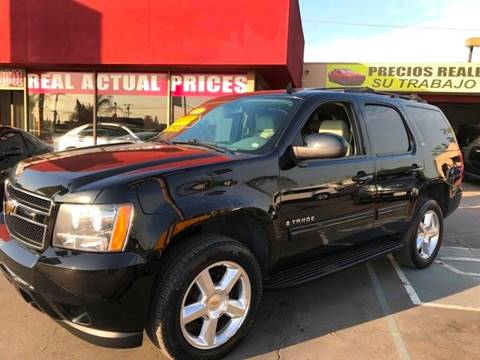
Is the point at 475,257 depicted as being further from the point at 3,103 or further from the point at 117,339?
the point at 3,103

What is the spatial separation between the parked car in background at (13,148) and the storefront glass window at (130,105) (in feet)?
13.0

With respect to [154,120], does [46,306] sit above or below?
below

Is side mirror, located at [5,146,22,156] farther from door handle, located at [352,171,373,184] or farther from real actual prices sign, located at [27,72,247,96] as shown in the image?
door handle, located at [352,171,373,184]

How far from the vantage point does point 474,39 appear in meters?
27.5

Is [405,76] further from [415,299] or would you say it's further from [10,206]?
[10,206]

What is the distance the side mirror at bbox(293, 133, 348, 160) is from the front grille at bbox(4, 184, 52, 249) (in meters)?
1.80

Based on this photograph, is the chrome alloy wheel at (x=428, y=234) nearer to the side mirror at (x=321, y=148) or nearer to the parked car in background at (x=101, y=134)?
the side mirror at (x=321, y=148)

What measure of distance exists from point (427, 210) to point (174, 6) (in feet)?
23.7

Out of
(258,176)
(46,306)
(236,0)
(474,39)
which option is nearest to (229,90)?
(236,0)

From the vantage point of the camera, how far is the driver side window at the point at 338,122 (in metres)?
4.21

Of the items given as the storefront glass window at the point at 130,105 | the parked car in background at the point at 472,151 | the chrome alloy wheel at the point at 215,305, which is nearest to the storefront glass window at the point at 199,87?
the storefront glass window at the point at 130,105

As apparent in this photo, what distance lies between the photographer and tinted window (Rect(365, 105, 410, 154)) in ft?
15.1

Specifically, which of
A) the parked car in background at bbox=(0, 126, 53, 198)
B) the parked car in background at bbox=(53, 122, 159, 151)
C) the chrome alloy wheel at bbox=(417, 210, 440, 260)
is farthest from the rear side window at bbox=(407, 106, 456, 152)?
the parked car in background at bbox=(53, 122, 159, 151)

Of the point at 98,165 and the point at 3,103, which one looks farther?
the point at 3,103
